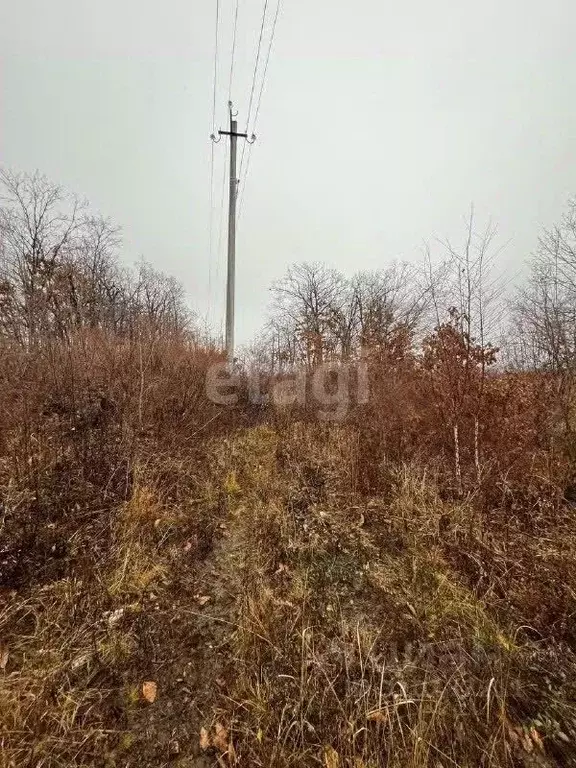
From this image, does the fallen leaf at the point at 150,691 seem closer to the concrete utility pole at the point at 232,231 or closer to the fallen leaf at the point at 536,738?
the fallen leaf at the point at 536,738

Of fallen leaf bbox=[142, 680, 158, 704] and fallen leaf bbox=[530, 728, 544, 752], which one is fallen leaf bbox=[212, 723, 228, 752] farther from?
fallen leaf bbox=[530, 728, 544, 752]

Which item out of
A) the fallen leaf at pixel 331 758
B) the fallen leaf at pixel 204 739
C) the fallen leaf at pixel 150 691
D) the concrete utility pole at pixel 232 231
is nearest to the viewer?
the fallen leaf at pixel 331 758

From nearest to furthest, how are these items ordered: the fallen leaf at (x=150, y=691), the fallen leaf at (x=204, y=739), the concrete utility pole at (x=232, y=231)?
1. the fallen leaf at (x=204, y=739)
2. the fallen leaf at (x=150, y=691)
3. the concrete utility pole at (x=232, y=231)

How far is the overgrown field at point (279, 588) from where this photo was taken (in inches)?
53.1

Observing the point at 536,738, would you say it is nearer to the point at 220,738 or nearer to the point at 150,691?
the point at 220,738

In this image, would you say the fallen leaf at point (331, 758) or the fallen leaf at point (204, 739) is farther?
the fallen leaf at point (204, 739)

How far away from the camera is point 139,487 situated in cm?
321

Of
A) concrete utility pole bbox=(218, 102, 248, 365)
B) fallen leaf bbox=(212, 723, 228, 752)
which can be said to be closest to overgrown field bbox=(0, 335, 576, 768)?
fallen leaf bbox=(212, 723, 228, 752)

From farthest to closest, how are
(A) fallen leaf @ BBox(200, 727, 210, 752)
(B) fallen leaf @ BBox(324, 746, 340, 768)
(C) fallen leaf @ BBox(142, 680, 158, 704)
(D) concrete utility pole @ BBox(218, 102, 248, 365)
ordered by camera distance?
1. (D) concrete utility pole @ BBox(218, 102, 248, 365)
2. (C) fallen leaf @ BBox(142, 680, 158, 704)
3. (A) fallen leaf @ BBox(200, 727, 210, 752)
4. (B) fallen leaf @ BBox(324, 746, 340, 768)

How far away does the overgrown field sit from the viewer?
1350 millimetres

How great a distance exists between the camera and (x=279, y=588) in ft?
7.57

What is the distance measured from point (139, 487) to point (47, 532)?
0.82 meters

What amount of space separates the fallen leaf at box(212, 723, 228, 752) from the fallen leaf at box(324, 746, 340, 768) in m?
0.45

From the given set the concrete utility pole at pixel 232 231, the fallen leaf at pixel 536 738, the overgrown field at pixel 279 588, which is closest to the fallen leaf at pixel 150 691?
the overgrown field at pixel 279 588
